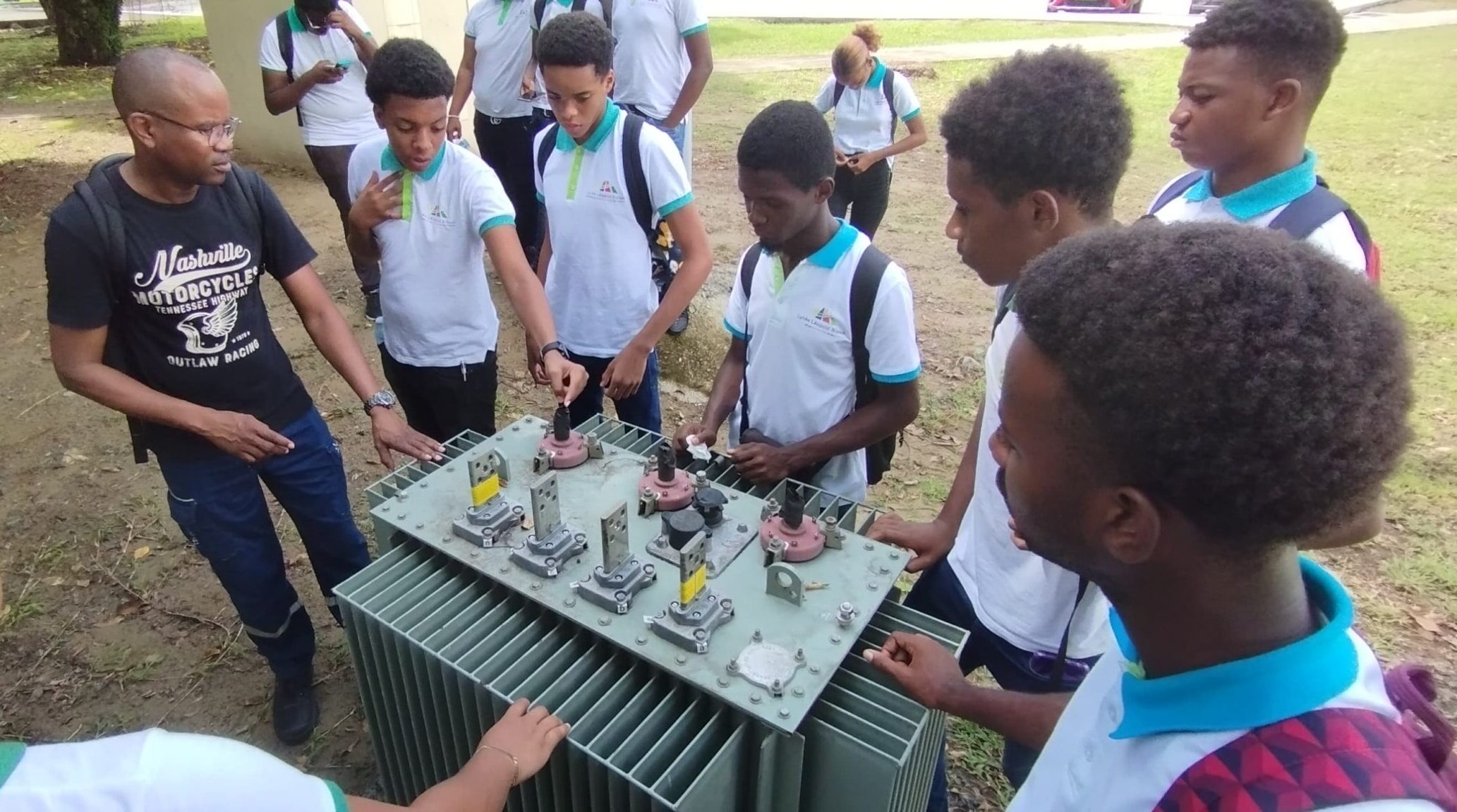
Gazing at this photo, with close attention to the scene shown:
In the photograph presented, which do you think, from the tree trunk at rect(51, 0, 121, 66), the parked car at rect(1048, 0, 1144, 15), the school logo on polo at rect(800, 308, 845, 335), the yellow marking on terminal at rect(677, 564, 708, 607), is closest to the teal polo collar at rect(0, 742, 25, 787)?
the yellow marking on terminal at rect(677, 564, 708, 607)

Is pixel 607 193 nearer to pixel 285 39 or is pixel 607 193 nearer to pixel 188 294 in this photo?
pixel 188 294

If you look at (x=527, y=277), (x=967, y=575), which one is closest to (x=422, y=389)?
(x=527, y=277)

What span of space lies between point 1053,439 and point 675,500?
1043 mm

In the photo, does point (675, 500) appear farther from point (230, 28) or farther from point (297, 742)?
point (230, 28)

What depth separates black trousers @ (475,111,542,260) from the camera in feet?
16.6

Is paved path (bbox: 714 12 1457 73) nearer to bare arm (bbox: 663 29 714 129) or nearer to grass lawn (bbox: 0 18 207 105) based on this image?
grass lawn (bbox: 0 18 207 105)

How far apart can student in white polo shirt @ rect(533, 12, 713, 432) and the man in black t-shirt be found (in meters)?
0.83

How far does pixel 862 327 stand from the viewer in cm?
231

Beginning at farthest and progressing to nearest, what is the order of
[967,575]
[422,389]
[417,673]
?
[422,389] → [967,575] → [417,673]

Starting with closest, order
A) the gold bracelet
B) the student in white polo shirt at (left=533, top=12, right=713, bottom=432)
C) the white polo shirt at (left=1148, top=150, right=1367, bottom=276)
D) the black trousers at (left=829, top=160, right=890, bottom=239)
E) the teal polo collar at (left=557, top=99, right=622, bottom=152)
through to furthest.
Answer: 1. the gold bracelet
2. the white polo shirt at (left=1148, top=150, right=1367, bottom=276)
3. the student in white polo shirt at (left=533, top=12, right=713, bottom=432)
4. the teal polo collar at (left=557, top=99, right=622, bottom=152)
5. the black trousers at (left=829, top=160, right=890, bottom=239)

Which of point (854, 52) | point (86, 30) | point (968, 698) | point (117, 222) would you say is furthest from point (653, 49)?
point (86, 30)

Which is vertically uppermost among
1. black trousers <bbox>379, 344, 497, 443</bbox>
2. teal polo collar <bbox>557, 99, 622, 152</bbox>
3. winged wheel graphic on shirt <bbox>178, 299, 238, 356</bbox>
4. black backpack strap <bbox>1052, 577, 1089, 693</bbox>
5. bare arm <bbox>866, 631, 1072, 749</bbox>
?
teal polo collar <bbox>557, 99, 622, 152</bbox>

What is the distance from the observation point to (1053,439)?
101 cm

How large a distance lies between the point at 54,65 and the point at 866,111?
1561 cm
